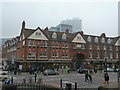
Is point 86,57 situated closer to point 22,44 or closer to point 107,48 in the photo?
point 107,48

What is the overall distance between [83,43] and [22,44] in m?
22.1

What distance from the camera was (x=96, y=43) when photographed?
5969 centimetres

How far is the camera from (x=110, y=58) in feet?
205

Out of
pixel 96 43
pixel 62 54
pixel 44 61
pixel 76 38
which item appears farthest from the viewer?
pixel 96 43

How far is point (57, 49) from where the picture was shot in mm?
50719

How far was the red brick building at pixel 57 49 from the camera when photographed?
152ft

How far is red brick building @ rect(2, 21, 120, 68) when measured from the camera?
46.4 m

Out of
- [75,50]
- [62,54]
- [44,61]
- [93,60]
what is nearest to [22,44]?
[44,61]

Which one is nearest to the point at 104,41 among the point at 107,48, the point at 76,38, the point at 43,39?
the point at 107,48

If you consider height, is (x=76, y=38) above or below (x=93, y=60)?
above

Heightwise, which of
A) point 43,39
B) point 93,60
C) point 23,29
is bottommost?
point 93,60

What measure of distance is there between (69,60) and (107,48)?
766 inches

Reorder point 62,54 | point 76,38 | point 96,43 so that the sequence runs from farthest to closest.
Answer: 1. point 96,43
2. point 76,38
3. point 62,54

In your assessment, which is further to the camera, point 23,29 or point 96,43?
point 96,43
